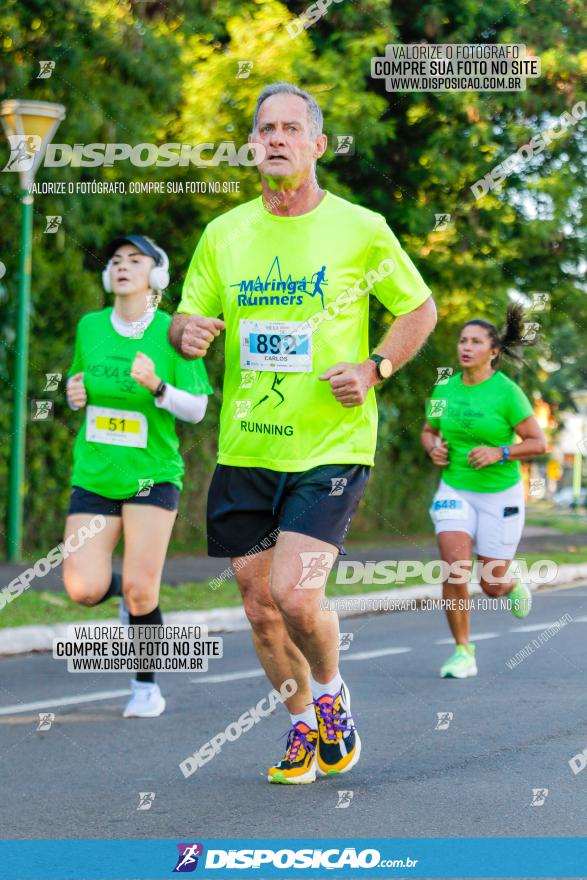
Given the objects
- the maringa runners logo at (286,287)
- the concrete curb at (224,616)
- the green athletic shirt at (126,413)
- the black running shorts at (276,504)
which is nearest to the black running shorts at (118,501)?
the green athletic shirt at (126,413)

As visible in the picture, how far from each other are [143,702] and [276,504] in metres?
2.30

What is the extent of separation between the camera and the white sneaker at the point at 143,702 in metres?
7.45

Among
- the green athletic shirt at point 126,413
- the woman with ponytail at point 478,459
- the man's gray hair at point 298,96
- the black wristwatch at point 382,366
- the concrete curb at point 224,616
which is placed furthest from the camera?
the concrete curb at point 224,616

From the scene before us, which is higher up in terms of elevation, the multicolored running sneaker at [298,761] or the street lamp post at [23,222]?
the street lamp post at [23,222]

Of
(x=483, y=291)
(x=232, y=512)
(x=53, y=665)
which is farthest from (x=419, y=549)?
(x=232, y=512)

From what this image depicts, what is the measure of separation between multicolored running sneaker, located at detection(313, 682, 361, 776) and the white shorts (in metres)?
3.48

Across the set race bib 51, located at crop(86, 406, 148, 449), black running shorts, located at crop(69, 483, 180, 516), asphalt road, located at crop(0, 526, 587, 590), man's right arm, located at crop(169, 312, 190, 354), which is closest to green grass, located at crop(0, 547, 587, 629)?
asphalt road, located at crop(0, 526, 587, 590)

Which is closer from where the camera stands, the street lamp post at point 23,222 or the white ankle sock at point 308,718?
the white ankle sock at point 308,718

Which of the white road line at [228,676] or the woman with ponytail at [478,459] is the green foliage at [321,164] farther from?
the woman with ponytail at [478,459]

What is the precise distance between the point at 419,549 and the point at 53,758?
1645 centimetres

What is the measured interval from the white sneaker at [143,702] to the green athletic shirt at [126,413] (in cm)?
95

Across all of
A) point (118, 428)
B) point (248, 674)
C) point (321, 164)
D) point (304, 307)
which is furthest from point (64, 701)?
point (321, 164)

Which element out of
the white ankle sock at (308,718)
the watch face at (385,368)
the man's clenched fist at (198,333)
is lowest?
the white ankle sock at (308,718)

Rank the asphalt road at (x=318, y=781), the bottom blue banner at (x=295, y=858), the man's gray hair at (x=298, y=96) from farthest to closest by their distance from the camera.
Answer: the man's gray hair at (x=298, y=96) → the asphalt road at (x=318, y=781) → the bottom blue banner at (x=295, y=858)
